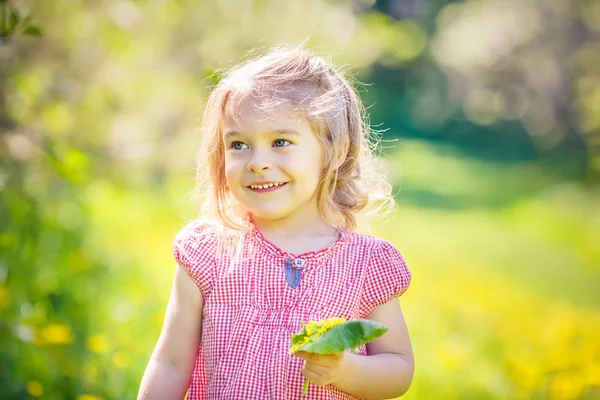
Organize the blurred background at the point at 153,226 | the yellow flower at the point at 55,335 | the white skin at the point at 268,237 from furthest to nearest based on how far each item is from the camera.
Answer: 1. the blurred background at the point at 153,226
2. the yellow flower at the point at 55,335
3. the white skin at the point at 268,237

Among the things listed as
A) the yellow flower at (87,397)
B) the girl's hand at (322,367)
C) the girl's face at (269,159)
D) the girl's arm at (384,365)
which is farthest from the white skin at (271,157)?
the yellow flower at (87,397)

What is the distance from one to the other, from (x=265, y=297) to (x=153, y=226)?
159 inches

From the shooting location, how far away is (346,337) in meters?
1.77

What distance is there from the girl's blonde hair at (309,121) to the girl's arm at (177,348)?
0.75ft

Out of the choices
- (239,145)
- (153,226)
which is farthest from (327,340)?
(153,226)

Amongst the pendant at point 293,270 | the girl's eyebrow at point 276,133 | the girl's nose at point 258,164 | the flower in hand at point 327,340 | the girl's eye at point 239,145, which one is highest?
the girl's eyebrow at point 276,133

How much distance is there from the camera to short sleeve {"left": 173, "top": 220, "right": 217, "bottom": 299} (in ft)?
7.20

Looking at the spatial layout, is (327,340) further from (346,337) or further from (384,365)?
(384,365)

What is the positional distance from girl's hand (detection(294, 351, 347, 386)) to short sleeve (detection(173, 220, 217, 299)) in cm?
41

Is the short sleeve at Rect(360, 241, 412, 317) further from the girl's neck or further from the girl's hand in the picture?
the girl's hand

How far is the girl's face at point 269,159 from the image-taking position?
2146 millimetres

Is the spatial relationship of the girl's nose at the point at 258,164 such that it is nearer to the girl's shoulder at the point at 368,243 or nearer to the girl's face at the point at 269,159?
the girl's face at the point at 269,159

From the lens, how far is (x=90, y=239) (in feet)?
14.0

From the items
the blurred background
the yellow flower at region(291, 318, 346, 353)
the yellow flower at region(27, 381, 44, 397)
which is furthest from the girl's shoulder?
the yellow flower at region(27, 381, 44, 397)
